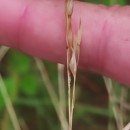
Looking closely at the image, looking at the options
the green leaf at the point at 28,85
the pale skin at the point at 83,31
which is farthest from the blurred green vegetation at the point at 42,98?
the pale skin at the point at 83,31

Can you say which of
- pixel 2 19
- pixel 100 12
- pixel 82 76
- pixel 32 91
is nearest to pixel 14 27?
pixel 2 19

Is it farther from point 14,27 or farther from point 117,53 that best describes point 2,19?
point 117,53

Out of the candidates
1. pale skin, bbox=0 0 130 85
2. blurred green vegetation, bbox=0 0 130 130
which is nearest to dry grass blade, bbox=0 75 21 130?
blurred green vegetation, bbox=0 0 130 130

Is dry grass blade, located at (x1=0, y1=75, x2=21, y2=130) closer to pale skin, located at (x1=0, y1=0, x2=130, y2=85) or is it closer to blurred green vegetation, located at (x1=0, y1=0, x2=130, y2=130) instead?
blurred green vegetation, located at (x1=0, y1=0, x2=130, y2=130)

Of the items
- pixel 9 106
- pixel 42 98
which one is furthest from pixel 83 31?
pixel 42 98

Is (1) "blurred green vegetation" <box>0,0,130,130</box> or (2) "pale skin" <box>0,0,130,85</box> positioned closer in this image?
(2) "pale skin" <box>0,0,130,85</box>

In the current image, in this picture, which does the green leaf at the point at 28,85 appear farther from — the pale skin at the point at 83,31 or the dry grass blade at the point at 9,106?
the pale skin at the point at 83,31
